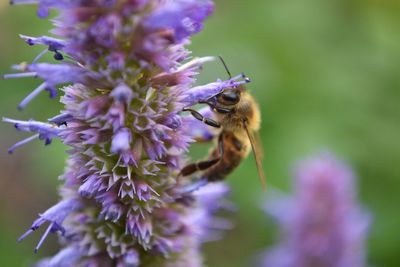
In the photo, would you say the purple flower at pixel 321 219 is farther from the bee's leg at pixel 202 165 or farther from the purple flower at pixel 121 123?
the purple flower at pixel 121 123

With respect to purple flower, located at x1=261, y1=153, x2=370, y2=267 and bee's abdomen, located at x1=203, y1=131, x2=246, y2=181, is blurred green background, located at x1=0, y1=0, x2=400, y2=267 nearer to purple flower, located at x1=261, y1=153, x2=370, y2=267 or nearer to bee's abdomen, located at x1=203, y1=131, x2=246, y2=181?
purple flower, located at x1=261, y1=153, x2=370, y2=267

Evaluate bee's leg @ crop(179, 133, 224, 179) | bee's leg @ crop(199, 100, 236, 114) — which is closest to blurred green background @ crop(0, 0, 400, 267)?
bee's leg @ crop(179, 133, 224, 179)

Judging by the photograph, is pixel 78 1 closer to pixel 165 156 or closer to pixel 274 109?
pixel 165 156

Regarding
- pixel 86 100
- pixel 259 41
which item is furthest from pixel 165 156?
pixel 259 41

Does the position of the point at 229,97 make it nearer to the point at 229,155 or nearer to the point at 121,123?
the point at 229,155

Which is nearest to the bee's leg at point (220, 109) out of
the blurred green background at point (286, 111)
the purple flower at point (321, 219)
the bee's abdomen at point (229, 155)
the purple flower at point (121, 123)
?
the purple flower at point (121, 123)

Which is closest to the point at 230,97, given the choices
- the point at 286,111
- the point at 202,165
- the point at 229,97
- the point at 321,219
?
the point at 229,97

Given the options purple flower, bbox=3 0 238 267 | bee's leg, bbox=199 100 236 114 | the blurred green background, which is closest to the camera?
purple flower, bbox=3 0 238 267
